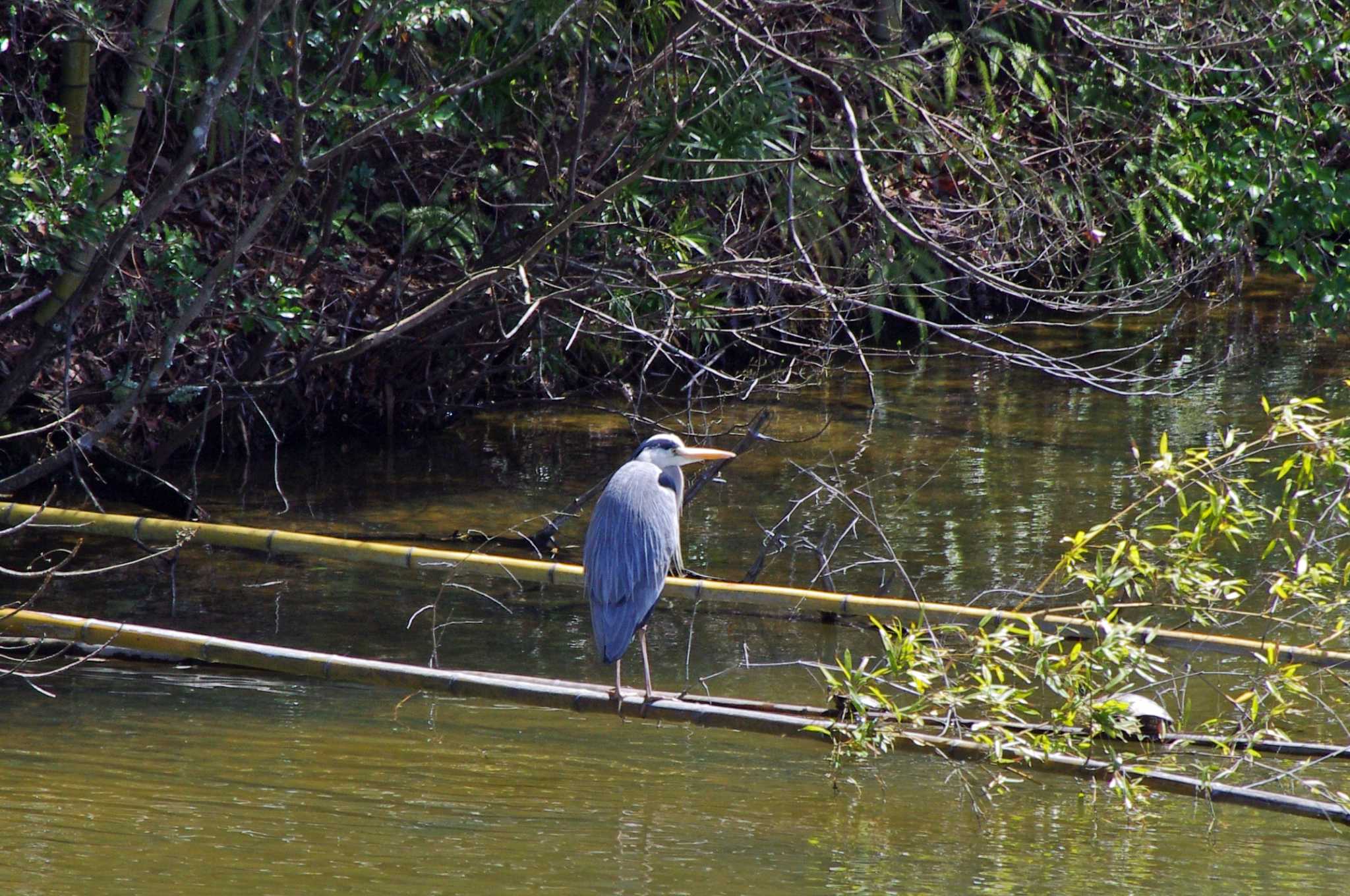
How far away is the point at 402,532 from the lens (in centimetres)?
757

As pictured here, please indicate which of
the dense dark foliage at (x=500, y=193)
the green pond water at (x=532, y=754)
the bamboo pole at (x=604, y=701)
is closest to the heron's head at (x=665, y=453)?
the green pond water at (x=532, y=754)

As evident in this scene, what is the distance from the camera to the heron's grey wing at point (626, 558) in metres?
4.71

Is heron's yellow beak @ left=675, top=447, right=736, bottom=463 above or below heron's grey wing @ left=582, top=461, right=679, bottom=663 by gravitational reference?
above

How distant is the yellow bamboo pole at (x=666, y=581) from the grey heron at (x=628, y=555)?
1.33 ft

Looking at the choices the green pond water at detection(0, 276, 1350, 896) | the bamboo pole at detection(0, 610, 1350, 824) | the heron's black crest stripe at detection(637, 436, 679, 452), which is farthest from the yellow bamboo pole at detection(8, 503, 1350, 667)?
the heron's black crest stripe at detection(637, 436, 679, 452)

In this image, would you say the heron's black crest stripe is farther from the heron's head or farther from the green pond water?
the green pond water

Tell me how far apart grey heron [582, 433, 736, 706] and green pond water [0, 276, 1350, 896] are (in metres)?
0.37

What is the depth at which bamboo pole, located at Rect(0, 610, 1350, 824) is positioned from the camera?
3.52m

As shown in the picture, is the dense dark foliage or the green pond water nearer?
the green pond water

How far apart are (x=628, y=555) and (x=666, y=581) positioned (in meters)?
0.55

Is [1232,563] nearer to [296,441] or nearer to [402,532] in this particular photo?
[402,532]

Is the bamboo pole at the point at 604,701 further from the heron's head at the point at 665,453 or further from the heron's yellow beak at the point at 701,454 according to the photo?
the heron's head at the point at 665,453

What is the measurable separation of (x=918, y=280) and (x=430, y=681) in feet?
27.3

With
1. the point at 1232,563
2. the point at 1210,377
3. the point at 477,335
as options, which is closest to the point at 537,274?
the point at 477,335
